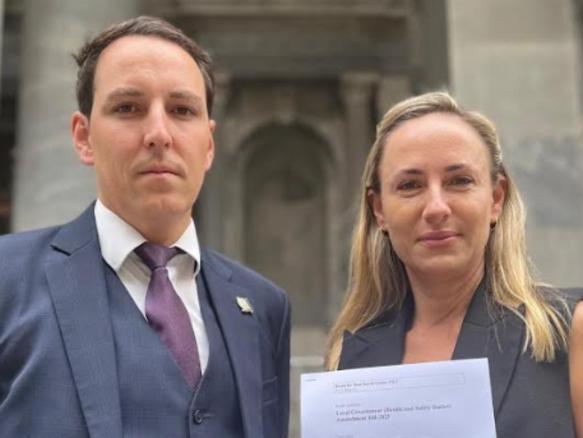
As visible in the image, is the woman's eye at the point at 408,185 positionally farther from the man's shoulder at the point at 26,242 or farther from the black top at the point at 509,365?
the man's shoulder at the point at 26,242

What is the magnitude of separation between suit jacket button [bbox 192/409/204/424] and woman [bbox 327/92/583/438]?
24.5 inches

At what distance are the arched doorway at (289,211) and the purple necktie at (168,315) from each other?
13.5 metres

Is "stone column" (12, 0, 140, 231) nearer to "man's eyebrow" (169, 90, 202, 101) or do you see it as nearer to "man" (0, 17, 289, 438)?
"man" (0, 17, 289, 438)

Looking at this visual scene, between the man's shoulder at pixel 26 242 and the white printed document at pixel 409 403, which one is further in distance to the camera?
the man's shoulder at pixel 26 242

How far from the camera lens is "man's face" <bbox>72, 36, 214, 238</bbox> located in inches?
105

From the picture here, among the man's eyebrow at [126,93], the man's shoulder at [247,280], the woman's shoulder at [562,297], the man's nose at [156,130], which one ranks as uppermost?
the man's eyebrow at [126,93]

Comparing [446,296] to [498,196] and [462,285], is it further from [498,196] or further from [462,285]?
[498,196]

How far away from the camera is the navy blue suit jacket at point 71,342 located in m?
2.40

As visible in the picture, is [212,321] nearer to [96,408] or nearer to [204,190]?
[96,408]

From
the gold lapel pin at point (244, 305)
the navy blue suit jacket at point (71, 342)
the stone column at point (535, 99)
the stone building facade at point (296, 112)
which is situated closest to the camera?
the navy blue suit jacket at point (71, 342)

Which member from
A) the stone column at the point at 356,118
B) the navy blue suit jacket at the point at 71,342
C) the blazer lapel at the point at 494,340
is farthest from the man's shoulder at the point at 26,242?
the stone column at the point at 356,118

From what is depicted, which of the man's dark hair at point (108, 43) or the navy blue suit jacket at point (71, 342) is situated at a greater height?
the man's dark hair at point (108, 43)

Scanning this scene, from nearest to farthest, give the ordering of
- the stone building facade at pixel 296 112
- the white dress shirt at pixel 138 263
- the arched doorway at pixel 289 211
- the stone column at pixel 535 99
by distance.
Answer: the white dress shirt at pixel 138 263
the stone column at pixel 535 99
the stone building facade at pixel 296 112
the arched doorway at pixel 289 211

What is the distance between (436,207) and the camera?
8.75 ft
